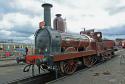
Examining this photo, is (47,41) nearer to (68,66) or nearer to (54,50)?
(54,50)

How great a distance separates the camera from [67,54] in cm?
1198

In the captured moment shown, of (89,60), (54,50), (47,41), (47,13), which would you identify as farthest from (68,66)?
(47,13)

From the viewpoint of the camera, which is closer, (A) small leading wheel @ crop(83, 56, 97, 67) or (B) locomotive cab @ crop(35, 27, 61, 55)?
(B) locomotive cab @ crop(35, 27, 61, 55)

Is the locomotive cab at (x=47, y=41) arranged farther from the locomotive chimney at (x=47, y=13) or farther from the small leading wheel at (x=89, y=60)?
the small leading wheel at (x=89, y=60)

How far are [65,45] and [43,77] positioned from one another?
2.62m

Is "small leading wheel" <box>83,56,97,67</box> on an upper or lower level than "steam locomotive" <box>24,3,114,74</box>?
lower


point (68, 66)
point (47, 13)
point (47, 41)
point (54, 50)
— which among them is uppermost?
point (47, 13)

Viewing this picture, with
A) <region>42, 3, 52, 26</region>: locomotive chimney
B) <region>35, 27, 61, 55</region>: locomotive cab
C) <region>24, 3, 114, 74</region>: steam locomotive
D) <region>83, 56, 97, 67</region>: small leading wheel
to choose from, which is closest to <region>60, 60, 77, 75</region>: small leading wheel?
<region>24, 3, 114, 74</region>: steam locomotive

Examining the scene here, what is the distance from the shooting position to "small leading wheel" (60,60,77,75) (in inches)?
468

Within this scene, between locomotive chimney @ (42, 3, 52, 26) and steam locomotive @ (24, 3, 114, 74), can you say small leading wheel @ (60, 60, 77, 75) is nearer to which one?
steam locomotive @ (24, 3, 114, 74)

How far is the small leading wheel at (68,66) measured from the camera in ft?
39.0

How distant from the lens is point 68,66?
12.5 m

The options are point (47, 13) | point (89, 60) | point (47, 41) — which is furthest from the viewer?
point (89, 60)

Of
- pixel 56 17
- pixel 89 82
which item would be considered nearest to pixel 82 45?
pixel 89 82
